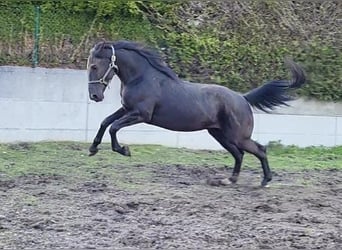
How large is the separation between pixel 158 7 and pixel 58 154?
3851mm

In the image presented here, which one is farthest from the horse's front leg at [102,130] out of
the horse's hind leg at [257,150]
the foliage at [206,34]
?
the foliage at [206,34]

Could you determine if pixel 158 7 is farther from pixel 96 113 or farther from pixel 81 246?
pixel 81 246

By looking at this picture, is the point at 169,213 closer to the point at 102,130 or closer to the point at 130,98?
the point at 102,130

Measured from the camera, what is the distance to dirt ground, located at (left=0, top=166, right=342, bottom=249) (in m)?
6.11

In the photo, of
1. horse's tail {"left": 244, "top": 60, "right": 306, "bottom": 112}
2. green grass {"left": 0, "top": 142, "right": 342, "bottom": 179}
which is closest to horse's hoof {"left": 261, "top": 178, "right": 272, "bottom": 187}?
horse's tail {"left": 244, "top": 60, "right": 306, "bottom": 112}

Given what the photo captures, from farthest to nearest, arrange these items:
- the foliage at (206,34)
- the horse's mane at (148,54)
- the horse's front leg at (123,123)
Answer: the foliage at (206,34) → the horse's mane at (148,54) → the horse's front leg at (123,123)

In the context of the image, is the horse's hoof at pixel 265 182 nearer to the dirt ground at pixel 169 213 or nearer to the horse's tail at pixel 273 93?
the dirt ground at pixel 169 213

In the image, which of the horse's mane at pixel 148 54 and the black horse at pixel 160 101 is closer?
the black horse at pixel 160 101

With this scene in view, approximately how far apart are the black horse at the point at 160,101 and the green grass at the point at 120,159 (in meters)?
0.85

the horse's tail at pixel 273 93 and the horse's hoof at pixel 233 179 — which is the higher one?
the horse's tail at pixel 273 93

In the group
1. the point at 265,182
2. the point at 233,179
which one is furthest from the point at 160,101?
the point at 265,182

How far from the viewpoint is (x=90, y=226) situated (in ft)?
21.5

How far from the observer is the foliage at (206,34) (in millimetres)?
13570

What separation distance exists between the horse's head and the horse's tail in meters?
1.97
